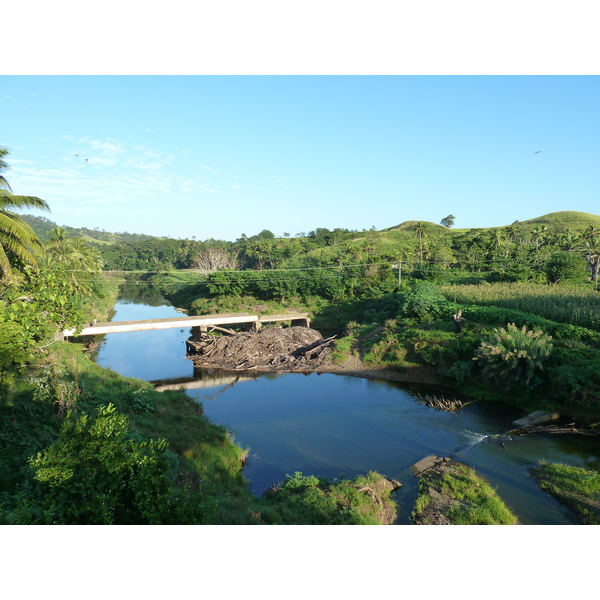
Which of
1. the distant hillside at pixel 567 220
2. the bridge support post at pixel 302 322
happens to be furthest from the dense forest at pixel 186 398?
the distant hillside at pixel 567 220

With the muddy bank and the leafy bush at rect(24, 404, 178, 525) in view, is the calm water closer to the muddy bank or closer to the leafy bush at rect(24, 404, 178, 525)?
the muddy bank

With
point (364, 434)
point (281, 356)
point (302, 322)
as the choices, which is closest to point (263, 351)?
point (281, 356)

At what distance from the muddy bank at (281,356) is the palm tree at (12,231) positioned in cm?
1320

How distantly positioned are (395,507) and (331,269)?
36.9 metres

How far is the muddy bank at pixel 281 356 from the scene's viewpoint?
80.7ft

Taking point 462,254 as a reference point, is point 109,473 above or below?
below

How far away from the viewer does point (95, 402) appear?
12.3 m

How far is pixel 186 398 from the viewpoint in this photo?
17.4m

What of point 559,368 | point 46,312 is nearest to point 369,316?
point 559,368

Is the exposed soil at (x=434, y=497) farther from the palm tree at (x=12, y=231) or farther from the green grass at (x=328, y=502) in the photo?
the palm tree at (x=12, y=231)

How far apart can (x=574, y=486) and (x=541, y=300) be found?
20448 millimetres

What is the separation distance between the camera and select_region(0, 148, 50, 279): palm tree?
16.0 meters

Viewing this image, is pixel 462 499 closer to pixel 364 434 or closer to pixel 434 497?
pixel 434 497

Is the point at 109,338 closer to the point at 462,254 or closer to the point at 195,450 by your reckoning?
the point at 195,450
